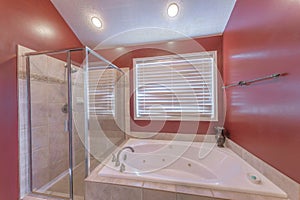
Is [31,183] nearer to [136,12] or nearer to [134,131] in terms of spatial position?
[134,131]

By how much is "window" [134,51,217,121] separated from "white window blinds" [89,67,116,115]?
0.41m

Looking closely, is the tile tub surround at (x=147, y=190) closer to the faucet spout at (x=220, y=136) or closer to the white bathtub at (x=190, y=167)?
the white bathtub at (x=190, y=167)

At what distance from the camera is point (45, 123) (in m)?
1.85

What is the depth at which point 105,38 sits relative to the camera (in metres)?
2.42

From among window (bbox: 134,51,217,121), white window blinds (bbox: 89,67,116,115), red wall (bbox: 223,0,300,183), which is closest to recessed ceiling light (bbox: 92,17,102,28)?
white window blinds (bbox: 89,67,116,115)

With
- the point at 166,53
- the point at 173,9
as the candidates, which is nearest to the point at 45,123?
the point at 166,53

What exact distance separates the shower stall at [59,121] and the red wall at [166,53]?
53cm

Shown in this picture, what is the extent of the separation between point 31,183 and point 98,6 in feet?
7.56

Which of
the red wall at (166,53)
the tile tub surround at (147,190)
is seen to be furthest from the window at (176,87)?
the tile tub surround at (147,190)

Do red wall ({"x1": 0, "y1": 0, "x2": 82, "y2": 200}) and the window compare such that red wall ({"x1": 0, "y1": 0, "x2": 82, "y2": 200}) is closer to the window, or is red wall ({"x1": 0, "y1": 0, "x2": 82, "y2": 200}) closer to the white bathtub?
the white bathtub

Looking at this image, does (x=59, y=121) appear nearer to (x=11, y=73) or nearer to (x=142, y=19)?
(x=11, y=73)

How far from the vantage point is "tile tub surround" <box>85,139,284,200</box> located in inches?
41.8

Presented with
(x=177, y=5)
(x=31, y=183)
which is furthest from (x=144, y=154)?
(x=177, y=5)

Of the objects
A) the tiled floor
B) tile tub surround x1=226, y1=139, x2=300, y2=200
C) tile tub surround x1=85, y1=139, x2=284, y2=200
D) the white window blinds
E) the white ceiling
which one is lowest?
the tiled floor
